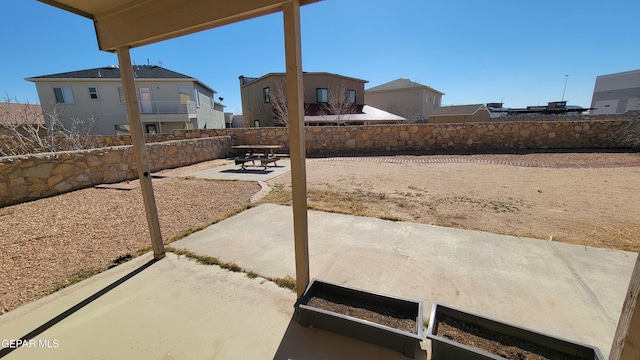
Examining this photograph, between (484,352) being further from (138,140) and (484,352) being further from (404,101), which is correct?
(404,101)

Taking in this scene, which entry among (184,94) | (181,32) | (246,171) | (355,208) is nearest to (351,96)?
(184,94)

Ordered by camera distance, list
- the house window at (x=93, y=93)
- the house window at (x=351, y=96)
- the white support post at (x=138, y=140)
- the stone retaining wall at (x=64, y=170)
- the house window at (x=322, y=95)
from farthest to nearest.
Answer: the house window at (x=351, y=96) → the house window at (x=322, y=95) → the house window at (x=93, y=93) → the stone retaining wall at (x=64, y=170) → the white support post at (x=138, y=140)

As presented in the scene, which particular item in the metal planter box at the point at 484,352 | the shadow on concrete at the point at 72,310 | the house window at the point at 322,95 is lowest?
the shadow on concrete at the point at 72,310

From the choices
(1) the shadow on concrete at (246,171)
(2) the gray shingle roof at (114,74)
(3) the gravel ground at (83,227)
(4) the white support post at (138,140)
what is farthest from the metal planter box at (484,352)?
(2) the gray shingle roof at (114,74)

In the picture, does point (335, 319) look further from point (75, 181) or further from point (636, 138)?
point (636, 138)

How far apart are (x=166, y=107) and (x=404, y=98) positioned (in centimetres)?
2597

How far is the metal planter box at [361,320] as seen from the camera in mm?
1662

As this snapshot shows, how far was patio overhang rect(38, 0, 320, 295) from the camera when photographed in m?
1.79

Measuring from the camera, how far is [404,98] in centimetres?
3219

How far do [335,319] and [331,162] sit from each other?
8345 millimetres

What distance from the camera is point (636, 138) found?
968cm

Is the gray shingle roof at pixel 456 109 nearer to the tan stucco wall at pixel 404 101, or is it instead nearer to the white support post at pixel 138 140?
the tan stucco wall at pixel 404 101

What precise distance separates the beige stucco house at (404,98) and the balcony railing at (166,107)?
22.1 meters

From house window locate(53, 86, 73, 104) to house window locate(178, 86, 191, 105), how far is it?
821 cm
